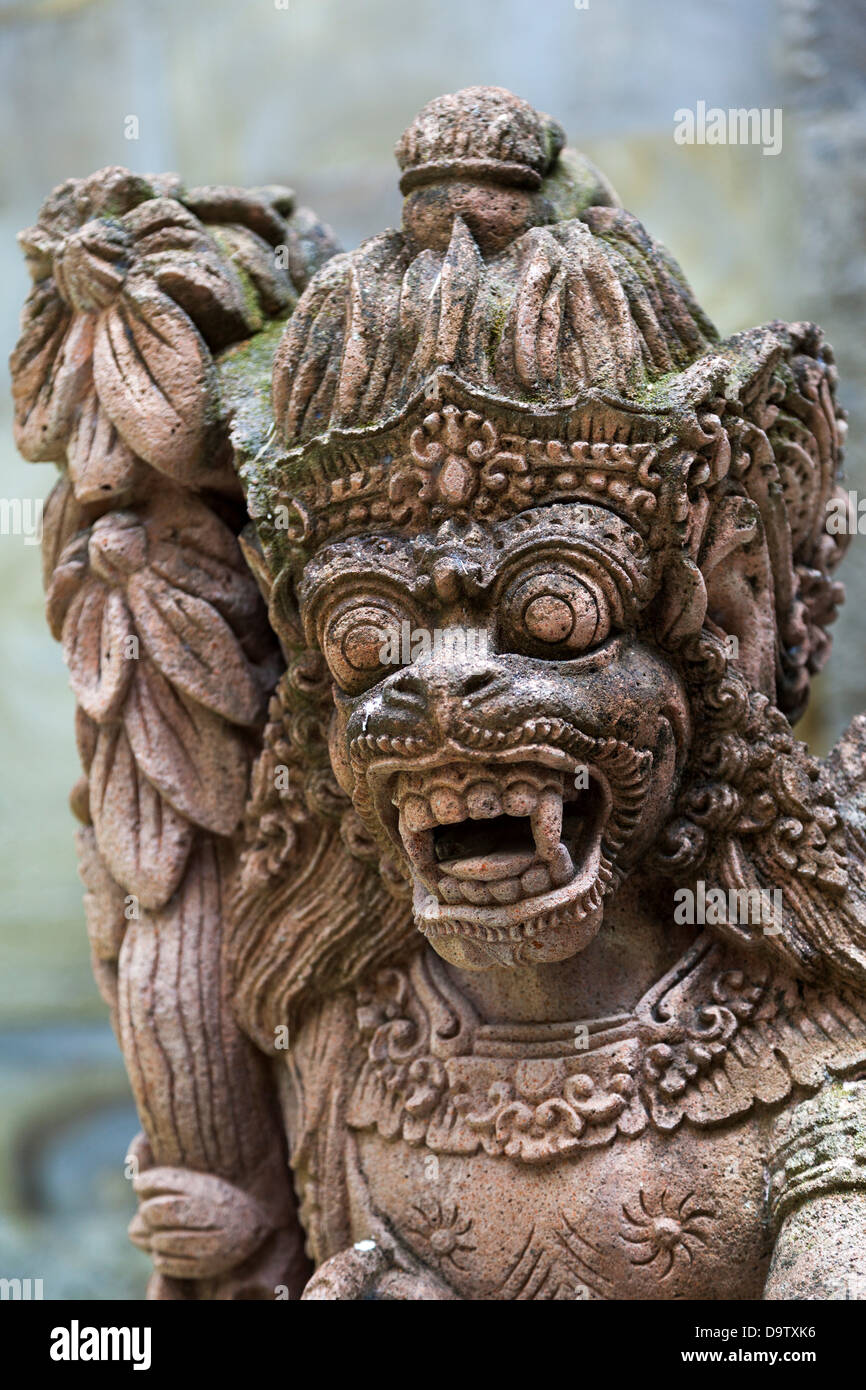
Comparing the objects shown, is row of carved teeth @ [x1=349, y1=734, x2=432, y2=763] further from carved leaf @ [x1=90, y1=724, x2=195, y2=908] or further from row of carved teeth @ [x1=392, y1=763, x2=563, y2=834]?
carved leaf @ [x1=90, y1=724, x2=195, y2=908]

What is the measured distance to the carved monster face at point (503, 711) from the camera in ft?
7.52

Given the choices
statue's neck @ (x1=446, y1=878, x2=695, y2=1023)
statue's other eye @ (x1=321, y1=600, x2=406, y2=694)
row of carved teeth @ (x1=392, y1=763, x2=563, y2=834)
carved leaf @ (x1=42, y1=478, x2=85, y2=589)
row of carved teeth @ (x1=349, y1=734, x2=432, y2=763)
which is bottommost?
statue's neck @ (x1=446, y1=878, x2=695, y2=1023)

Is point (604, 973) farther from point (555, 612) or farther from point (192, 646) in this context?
point (192, 646)

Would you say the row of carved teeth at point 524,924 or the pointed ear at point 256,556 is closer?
the row of carved teeth at point 524,924

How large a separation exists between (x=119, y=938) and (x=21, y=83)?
2759 mm

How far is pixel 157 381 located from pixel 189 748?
1.90 ft

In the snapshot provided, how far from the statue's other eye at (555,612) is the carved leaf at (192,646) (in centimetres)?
62

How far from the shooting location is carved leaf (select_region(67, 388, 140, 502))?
2814mm

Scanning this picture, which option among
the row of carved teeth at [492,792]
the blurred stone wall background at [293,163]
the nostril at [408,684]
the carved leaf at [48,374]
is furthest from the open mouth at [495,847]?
the blurred stone wall background at [293,163]

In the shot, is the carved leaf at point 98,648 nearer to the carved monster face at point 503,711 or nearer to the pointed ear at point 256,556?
the pointed ear at point 256,556

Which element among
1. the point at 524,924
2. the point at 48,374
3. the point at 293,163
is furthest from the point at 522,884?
the point at 293,163

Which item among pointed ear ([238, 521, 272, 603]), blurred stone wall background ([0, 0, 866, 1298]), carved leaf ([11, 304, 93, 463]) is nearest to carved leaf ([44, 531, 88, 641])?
carved leaf ([11, 304, 93, 463])

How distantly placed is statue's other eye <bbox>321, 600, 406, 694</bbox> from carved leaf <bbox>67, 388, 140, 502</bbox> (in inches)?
22.5
